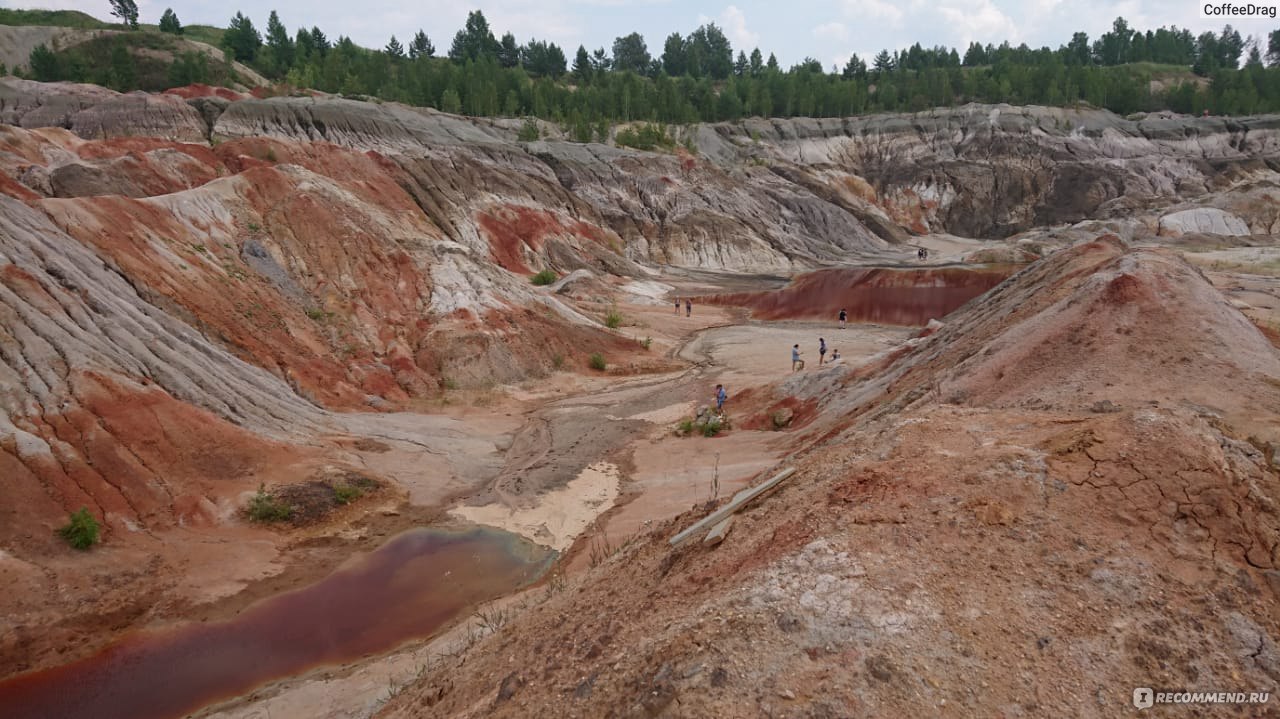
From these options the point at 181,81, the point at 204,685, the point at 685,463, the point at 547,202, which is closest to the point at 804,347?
the point at 685,463

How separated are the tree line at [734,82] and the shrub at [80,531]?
246ft

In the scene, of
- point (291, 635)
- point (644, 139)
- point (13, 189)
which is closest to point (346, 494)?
point (291, 635)

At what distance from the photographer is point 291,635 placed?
11.1 metres

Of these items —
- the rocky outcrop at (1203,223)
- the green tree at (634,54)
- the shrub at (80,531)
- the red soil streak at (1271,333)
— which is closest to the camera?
the shrub at (80,531)

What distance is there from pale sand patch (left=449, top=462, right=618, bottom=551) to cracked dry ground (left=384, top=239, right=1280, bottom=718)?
5202 millimetres

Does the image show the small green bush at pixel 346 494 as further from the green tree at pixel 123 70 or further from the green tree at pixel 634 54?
the green tree at pixel 634 54

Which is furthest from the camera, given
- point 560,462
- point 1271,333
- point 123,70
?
point 123,70

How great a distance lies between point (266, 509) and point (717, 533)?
11986 millimetres

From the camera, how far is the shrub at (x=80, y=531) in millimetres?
11984

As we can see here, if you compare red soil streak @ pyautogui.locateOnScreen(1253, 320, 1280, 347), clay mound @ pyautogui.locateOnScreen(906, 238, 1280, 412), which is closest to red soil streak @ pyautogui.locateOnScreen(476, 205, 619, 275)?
clay mound @ pyautogui.locateOnScreen(906, 238, 1280, 412)

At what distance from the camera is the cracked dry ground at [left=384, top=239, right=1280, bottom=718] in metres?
4.66

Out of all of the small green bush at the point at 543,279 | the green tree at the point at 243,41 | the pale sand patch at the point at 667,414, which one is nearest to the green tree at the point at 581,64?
the green tree at the point at 243,41

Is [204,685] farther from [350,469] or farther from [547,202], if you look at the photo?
[547,202]

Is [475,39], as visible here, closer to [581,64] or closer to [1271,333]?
[581,64]
